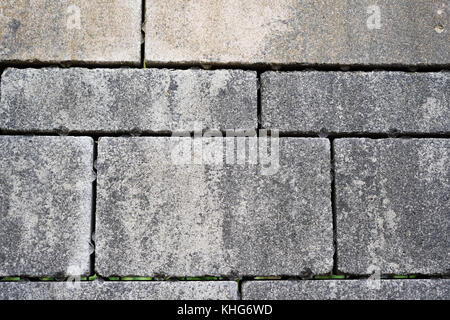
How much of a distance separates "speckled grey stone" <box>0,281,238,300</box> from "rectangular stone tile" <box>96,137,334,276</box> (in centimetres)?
8

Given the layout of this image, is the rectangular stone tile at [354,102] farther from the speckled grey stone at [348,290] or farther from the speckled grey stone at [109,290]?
the speckled grey stone at [109,290]

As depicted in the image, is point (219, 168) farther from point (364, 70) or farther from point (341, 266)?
point (364, 70)

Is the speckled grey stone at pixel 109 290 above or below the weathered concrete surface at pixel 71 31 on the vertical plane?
below

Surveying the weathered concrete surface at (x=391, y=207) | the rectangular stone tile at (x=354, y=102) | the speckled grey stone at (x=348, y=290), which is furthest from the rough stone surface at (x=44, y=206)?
the weathered concrete surface at (x=391, y=207)

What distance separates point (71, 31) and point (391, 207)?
2.30 m

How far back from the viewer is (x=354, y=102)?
8.68 ft

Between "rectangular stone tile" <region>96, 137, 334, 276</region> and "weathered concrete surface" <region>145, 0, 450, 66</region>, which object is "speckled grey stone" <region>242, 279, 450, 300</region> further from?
"weathered concrete surface" <region>145, 0, 450, 66</region>

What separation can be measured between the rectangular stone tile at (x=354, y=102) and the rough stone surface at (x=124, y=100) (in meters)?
0.18

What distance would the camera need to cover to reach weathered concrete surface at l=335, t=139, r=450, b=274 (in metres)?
2.57

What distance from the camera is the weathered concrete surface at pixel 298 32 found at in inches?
104

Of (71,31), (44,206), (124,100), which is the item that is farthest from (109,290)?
(71,31)

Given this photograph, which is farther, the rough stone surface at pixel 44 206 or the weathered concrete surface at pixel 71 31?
the weathered concrete surface at pixel 71 31

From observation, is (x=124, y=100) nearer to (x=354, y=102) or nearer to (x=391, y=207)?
(x=354, y=102)
